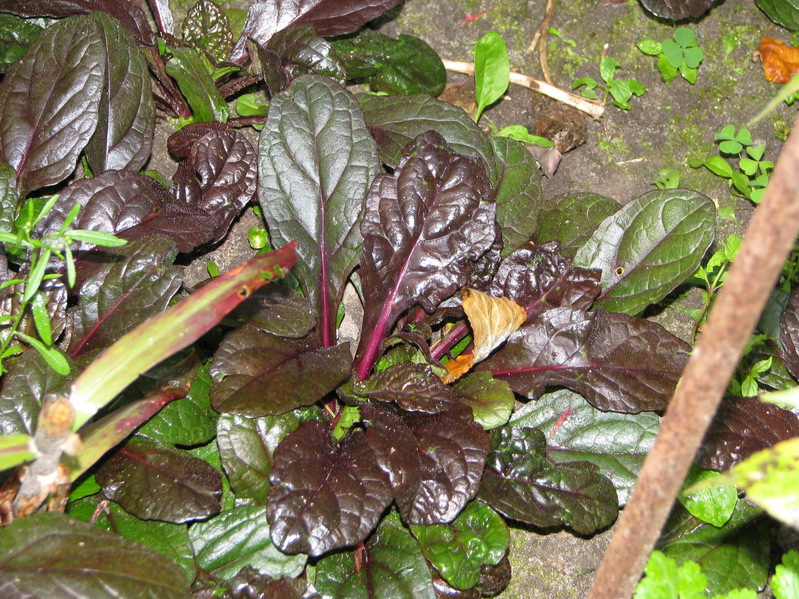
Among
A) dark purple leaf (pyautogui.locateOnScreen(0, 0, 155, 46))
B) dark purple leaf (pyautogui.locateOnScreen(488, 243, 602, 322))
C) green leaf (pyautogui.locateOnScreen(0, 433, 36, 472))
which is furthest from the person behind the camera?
dark purple leaf (pyautogui.locateOnScreen(0, 0, 155, 46))

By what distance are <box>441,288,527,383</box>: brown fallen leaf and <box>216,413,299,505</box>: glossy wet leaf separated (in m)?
0.54

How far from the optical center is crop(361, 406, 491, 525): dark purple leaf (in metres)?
1.82

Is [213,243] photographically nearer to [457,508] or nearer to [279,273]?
[279,273]

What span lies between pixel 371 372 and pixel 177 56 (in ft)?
3.81

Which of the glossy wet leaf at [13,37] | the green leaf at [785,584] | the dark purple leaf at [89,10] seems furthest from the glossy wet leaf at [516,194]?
the glossy wet leaf at [13,37]

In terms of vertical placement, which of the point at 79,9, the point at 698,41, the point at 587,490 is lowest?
the point at 587,490

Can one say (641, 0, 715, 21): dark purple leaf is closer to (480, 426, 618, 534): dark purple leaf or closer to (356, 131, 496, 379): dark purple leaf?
(356, 131, 496, 379): dark purple leaf

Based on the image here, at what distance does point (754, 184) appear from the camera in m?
2.63

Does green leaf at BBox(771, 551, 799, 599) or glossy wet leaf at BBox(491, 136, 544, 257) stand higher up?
glossy wet leaf at BBox(491, 136, 544, 257)

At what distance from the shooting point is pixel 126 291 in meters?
1.91

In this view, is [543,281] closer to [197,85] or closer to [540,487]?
[540,487]

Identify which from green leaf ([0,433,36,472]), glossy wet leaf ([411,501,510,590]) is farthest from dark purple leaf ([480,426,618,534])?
green leaf ([0,433,36,472])

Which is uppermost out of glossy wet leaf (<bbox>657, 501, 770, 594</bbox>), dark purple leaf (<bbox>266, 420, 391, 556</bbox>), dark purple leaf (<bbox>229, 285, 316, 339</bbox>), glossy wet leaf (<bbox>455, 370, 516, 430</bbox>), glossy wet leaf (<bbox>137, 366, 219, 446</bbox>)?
dark purple leaf (<bbox>229, 285, 316, 339</bbox>)

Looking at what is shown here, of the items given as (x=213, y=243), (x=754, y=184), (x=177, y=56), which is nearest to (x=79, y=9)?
(x=177, y=56)
